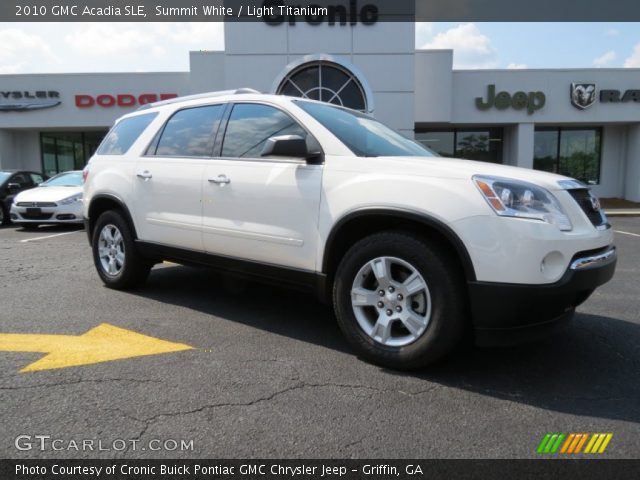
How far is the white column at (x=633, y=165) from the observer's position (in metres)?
19.9

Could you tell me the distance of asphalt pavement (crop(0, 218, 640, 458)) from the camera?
2254 mm

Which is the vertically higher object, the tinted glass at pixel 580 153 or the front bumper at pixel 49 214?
the tinted glass at pixel 580 153

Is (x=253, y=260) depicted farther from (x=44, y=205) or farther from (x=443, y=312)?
(x=44, y=205)

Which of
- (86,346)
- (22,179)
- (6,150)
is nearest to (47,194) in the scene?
(22,179)

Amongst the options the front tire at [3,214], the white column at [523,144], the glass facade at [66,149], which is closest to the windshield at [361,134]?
the front tire at [3,214]

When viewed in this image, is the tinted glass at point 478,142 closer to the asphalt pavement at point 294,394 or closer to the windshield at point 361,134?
the asphalt pavement at point 294,394

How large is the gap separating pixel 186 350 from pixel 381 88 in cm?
1512

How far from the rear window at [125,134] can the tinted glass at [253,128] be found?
49.8 inches

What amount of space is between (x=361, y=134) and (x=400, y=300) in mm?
1357

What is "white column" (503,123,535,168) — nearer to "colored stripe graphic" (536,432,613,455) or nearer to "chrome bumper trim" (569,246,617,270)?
"chrome bumper trim" (569,246,617,270)

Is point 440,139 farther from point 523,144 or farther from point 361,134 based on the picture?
point 361,134

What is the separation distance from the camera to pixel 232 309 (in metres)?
4.38

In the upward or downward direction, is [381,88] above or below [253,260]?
above

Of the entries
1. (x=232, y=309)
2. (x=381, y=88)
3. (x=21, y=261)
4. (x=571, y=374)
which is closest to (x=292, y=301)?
(x=232, y=309)
